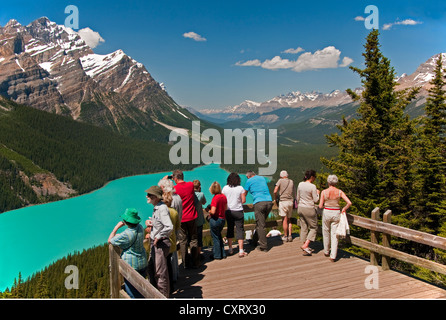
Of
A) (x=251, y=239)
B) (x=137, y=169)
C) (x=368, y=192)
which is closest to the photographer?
(x=251, y=239)

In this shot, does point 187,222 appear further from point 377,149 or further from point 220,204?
point 377,149

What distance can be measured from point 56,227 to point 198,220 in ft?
312

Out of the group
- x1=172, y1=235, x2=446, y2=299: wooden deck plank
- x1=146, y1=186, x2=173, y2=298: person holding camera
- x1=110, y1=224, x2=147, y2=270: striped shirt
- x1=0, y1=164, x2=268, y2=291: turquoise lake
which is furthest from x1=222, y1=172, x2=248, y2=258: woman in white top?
x1=0, y1=164, x2=268, y2=291: turquoise lake

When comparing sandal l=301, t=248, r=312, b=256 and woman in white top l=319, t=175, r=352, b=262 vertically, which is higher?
woman in white top l=319, t=175, r=352, b=262

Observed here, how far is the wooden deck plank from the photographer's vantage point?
717 centimetres

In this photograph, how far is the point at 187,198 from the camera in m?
8.85

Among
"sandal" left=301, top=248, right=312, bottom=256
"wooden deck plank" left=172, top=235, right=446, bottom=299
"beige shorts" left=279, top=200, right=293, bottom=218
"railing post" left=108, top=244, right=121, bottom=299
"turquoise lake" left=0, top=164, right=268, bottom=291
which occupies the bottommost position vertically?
"turquoise lake" left=0, top=164, right=268, bottom=291

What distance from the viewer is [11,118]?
165 meters

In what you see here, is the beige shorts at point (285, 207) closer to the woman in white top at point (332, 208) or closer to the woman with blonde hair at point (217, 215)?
the woman in white top at point (332, 208)

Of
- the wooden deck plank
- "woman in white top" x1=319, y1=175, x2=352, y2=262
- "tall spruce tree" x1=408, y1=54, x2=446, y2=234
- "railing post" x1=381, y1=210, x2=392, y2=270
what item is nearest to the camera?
the wooden deck plank

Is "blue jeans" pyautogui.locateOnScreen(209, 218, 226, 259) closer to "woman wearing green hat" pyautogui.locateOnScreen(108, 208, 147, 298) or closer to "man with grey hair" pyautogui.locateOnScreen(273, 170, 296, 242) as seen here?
"man with grey hair" pyautogui.locateOnScreen(273, 170, 296, 242)

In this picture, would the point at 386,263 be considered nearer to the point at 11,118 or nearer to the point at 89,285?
the point at 89,285
